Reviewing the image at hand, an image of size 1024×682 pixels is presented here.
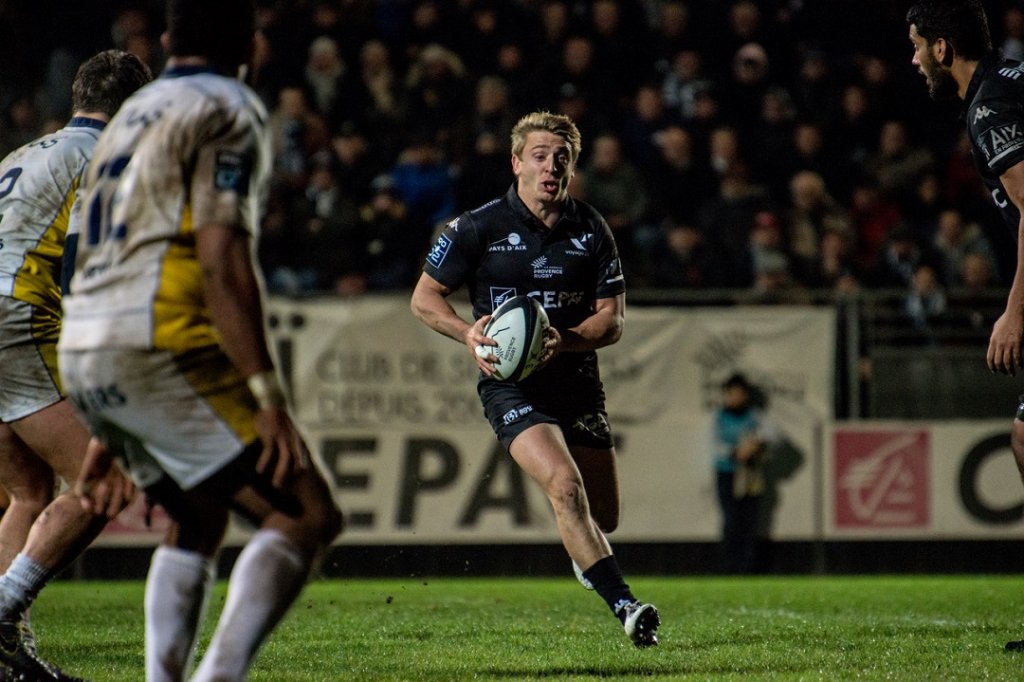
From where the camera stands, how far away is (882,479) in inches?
550

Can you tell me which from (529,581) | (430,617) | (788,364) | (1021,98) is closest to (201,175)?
(1021,98)

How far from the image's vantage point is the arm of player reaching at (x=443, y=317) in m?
7.20

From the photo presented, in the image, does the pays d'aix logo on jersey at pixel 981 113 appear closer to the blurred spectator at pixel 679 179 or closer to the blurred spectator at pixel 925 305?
the blurred spectator at pixel 925 305

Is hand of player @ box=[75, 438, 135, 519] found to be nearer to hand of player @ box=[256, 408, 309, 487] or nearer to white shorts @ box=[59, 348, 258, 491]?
white shorts @ box=[59, 348, 258, 491]

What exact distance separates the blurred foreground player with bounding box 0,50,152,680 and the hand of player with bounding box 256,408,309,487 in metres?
2.17

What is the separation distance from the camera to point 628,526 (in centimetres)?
1384

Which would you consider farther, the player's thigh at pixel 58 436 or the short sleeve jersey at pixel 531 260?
the short sleeve jersey at pixel 531 260

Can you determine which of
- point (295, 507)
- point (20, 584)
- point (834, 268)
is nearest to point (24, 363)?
point (20, 584)

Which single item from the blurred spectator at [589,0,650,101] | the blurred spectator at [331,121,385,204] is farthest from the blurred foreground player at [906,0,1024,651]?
the blurred spectator at [589,0,650,101]

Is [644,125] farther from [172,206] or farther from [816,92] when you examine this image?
[172,206]

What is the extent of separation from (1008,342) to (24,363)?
4.25 metres

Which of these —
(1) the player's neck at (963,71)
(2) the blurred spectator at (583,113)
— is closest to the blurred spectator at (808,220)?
(2) the blurred spectator at (583,113)

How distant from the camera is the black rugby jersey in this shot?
6383 mm

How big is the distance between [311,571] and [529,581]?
9313 millimetres
